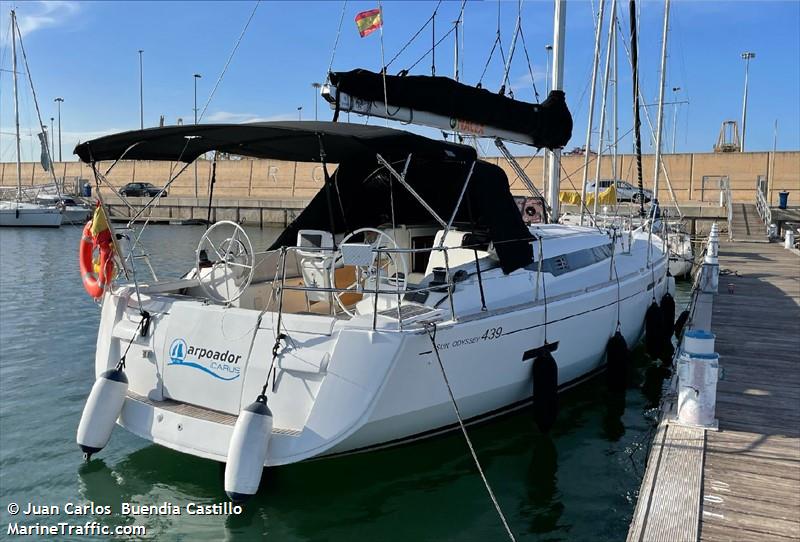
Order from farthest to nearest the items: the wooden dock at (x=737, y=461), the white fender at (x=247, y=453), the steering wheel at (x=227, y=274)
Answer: the steering wheel at (x=227, y=274), the white fender at (x=247, y=453), the wooden dock at (x=737, y=461)

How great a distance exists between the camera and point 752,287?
13750 mm

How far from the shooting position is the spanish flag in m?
7.89

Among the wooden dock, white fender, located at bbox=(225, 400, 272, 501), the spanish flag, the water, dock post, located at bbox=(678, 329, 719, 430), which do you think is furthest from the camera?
the spanish flag

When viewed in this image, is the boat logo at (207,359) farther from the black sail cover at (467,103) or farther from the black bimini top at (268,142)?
the black sail cover at (467,103)

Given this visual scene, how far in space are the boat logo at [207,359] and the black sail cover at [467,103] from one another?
3.02 metres

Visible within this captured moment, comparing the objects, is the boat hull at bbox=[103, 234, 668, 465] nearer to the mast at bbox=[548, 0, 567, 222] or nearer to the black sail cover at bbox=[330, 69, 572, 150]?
the black sail cover at bbox=[330, 69, 572, 150]

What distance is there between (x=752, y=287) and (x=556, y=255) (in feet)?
26.5

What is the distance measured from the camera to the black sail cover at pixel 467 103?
6887 millimetres

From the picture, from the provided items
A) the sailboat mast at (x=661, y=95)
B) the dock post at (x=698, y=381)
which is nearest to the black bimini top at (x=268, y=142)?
the dock post at (x=698, y=381)

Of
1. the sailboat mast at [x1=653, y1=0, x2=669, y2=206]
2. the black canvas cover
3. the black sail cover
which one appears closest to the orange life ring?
the black canvas cover

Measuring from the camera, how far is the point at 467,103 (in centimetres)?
779

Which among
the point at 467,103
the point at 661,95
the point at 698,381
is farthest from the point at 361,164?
the point at 661,95

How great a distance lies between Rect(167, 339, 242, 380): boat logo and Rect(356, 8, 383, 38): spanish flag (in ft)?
14.5

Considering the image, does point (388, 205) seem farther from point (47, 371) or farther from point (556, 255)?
point (47, 371)
